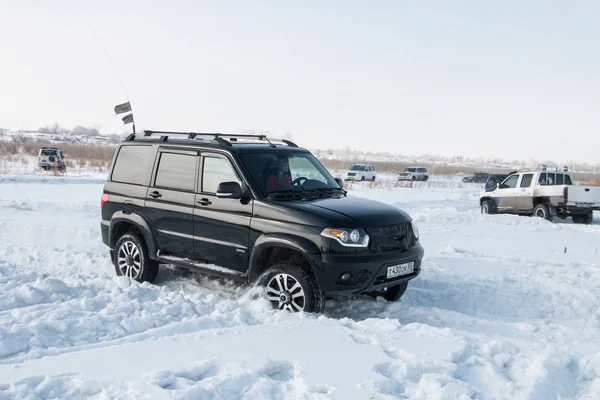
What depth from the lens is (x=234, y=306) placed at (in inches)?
245

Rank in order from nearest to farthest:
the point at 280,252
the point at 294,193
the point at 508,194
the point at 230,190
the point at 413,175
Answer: the point at 230,190 → the point at 280,252 → the point at 294,193 → the point at 508,194 → the point at 413,175

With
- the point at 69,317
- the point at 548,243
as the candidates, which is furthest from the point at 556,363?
the point at 548,243

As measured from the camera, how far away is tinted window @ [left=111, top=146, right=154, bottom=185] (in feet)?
24.6

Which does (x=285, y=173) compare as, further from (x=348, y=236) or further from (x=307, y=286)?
(x=307, y=286)

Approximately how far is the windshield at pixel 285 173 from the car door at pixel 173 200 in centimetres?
83

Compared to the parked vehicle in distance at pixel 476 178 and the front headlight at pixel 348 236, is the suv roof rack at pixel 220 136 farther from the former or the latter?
the parked vehicle in distance at pixel 476 178

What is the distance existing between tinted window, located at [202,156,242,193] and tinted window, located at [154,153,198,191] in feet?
0.65

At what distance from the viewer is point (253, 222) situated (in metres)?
6.25

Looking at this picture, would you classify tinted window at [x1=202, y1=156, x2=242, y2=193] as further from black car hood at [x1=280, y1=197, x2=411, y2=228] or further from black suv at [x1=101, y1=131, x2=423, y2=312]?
black car hood at [x1=280, y1=197, x2=411, y2=228]

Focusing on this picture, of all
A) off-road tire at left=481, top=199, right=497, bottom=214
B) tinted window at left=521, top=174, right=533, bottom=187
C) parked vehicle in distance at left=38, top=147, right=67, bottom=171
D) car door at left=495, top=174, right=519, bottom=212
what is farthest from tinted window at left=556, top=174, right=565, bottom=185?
parked vehicle in distance at left=38, top=147, right=67, bottom=171

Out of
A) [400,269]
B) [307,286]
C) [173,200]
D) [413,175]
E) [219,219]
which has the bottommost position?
[307,286]

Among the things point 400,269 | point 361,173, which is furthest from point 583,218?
point 361,173

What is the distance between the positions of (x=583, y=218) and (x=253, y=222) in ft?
49.5

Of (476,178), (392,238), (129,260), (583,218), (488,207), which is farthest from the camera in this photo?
(476,178)
